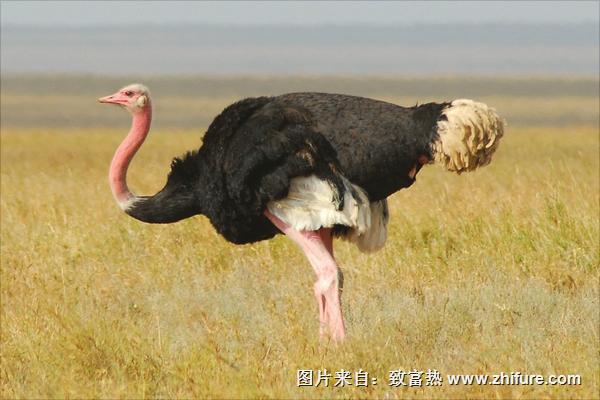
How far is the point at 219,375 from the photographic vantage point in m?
5.85

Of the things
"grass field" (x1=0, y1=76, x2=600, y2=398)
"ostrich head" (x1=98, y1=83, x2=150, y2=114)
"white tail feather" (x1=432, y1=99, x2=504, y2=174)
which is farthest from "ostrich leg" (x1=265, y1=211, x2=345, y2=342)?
"ostrich head" (x1=98, y1=83, x2=150, y2=114)

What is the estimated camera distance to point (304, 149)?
21.7ft

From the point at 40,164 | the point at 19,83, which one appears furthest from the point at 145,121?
the point at 19,83

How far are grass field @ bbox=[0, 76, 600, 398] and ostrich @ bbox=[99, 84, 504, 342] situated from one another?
499mm

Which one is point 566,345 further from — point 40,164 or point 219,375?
point 40,164

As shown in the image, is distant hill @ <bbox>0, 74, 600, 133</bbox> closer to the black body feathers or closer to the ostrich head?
Answer: the ostrich head

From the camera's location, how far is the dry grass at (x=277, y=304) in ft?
19.6

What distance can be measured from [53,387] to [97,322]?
26.8 inches

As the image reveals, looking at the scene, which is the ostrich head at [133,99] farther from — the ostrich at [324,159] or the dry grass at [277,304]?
the dry grass at [277,304]

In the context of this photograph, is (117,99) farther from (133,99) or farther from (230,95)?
(230,95)

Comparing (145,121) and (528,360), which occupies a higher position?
(145,121)

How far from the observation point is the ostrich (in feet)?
21.7

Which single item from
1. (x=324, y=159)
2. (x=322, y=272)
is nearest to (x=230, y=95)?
(x=322, y=272)

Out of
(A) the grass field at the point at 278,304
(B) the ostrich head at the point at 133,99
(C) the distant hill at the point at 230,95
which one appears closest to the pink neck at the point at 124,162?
(B) the ostrich head at the point at 133,99
